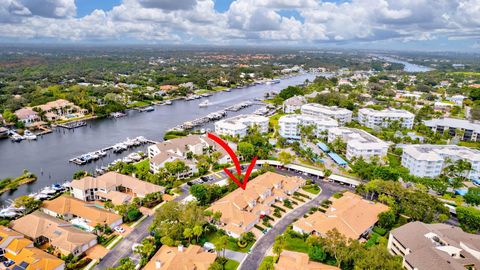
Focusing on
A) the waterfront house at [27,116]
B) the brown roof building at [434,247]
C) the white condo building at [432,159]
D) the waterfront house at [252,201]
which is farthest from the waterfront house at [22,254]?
the waterfront house at [27,116]

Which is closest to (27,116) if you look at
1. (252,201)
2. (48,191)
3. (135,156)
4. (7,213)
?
(135,156)

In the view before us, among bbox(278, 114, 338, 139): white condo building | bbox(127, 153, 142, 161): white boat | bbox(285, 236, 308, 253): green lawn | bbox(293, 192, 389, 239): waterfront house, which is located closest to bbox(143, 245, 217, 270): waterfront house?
bbox(285, 236, 308, 253): green lawn

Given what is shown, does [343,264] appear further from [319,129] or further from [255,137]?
[319,129]

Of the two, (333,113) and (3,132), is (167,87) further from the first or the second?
(333,113)

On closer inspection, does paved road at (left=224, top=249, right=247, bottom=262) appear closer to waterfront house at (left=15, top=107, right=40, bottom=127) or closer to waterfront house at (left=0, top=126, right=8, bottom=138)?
waterfront house at (left=0, top=126, right=8, bottom=138)

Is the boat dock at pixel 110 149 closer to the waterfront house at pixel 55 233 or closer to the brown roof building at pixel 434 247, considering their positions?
the waterfront house at pixel 55 233
